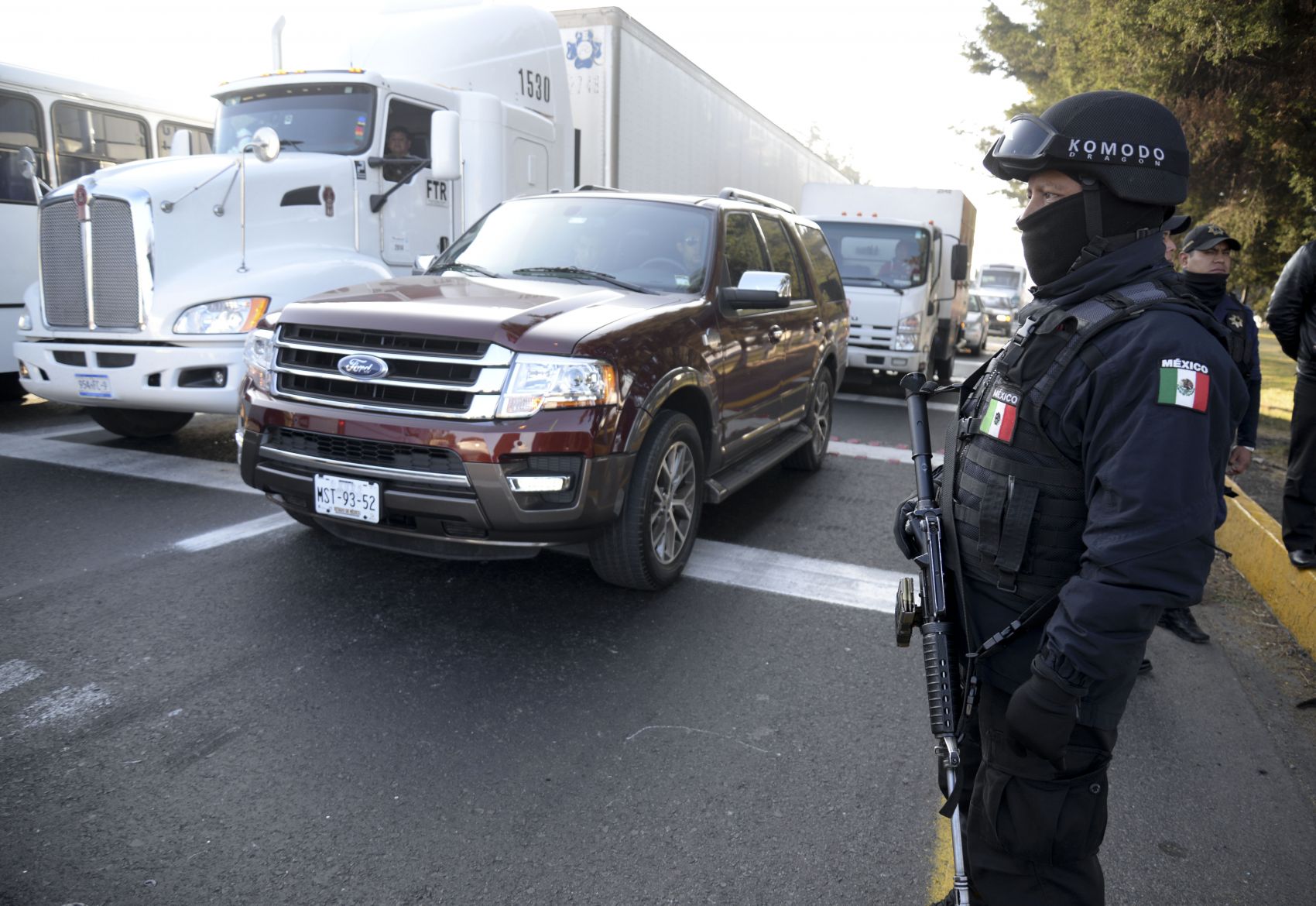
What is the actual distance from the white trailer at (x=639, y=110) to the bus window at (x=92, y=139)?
4499 millimetres

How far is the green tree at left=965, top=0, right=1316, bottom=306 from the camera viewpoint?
1024cm

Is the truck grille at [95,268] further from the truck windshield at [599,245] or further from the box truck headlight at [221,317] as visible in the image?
the truck windshield at [599,245]

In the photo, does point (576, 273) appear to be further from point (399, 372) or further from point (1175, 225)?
point (1175, 225)

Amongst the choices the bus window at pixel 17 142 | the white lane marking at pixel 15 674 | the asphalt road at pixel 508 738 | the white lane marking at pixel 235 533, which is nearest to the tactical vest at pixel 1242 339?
the asphalt road at pixel 508 738

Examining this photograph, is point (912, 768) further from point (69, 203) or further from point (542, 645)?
point (69, 203)

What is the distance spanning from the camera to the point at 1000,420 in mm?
2043

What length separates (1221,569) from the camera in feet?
20.0

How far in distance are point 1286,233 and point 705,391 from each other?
443 inches

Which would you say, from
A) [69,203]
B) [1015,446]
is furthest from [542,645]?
[69,203]

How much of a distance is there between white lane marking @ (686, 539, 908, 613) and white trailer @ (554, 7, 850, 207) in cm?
585

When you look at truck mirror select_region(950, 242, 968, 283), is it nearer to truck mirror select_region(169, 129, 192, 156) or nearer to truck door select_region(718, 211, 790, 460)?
truck door select_region(718, 211, 790, 460)

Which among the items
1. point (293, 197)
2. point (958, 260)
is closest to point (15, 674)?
point (293, 197)

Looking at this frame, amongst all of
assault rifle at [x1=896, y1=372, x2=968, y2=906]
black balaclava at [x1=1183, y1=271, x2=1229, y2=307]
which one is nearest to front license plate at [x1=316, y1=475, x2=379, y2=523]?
assault rifle at [x1=896, y1=372, x2=968, y2=906]

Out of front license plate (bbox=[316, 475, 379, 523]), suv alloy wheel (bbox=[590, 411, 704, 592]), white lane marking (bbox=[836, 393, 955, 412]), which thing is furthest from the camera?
white lane marking (bbox=[836, 393, 955, 412])
